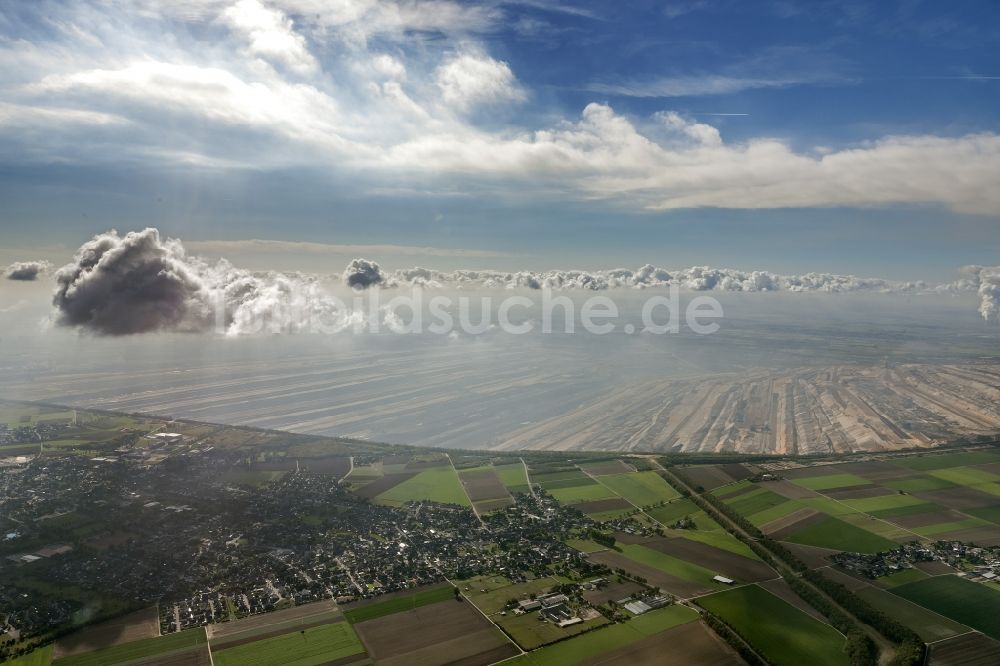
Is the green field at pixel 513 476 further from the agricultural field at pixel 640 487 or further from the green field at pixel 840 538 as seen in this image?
the green field at pixel 840 538

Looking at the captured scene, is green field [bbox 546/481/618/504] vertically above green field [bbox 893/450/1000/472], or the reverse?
green field [bbox 893/450/1000/472]

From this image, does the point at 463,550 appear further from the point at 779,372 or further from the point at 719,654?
the point at 779,372

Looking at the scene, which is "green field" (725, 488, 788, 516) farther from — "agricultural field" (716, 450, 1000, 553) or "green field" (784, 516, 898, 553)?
"green field" (784, 516, 898, 553)

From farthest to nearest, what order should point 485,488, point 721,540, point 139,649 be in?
point 485,488, point 721,540, point 139,649

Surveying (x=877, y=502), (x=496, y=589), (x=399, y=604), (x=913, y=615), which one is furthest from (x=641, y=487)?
(x=399, y=604)

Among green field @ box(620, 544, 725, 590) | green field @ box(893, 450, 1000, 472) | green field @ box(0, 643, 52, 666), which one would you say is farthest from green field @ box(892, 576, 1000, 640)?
green field @ box(0, 643, 52, 666)

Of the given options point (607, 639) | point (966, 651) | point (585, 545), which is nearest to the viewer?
point (966, 651)

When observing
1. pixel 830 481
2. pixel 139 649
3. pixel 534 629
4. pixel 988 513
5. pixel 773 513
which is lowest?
pixel 773 513

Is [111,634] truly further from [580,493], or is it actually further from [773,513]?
[773,513]
